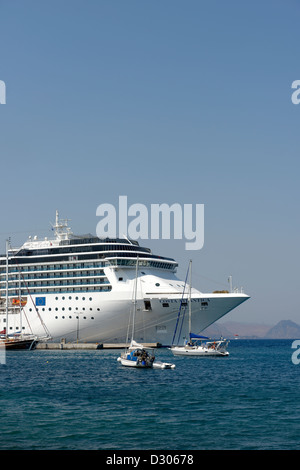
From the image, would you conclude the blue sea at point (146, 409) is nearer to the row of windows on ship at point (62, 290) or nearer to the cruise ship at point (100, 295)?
the cruise ship at point (100, 295)

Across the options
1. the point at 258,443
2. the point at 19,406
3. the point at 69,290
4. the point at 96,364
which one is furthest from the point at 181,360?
the point at 258,443

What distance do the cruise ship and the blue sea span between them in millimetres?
19605

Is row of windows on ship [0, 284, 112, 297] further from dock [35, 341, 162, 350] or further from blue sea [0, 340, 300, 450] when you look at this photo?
blue sea [0, 340, 300, 450]

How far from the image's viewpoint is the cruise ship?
66812 mm

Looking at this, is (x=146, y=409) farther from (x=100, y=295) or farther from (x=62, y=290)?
(x=62, y=290)

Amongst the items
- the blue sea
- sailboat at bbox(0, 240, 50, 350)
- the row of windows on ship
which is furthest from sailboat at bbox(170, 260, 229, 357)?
sailboat at bbox(0, 240, 50, 350)

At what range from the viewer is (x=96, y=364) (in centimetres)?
5103

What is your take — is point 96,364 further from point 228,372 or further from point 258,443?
point 258,443

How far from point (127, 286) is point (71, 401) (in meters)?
38.1

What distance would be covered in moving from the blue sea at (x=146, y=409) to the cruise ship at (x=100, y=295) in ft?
64.3

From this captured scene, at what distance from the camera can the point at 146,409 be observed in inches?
1070

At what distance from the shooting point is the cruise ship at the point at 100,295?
66.8 m

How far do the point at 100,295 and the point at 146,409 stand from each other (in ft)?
134

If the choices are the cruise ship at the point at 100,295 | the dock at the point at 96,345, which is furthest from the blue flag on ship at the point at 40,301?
the dock at the point at 96,345
